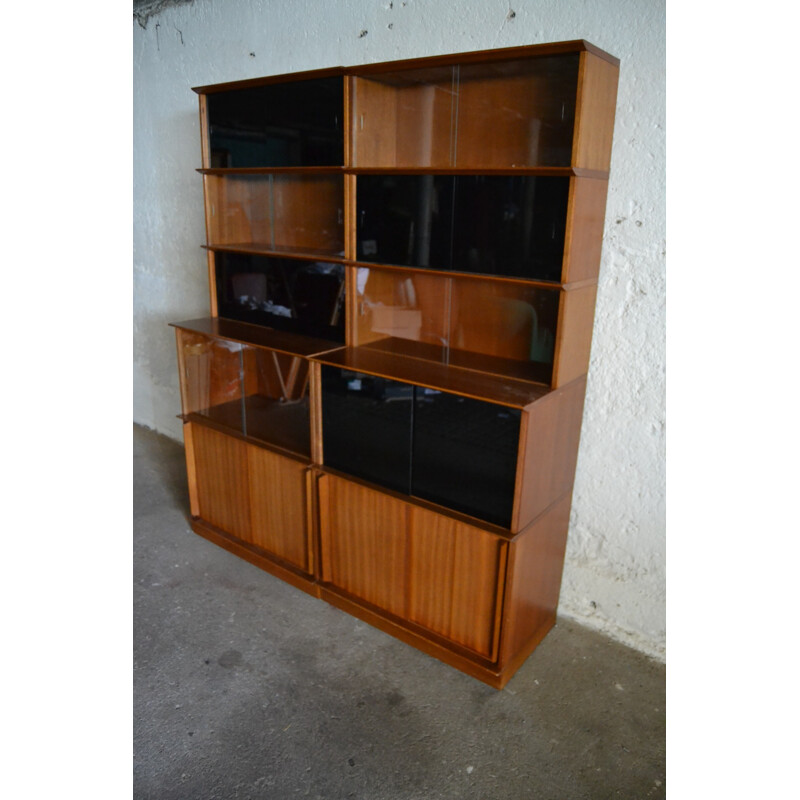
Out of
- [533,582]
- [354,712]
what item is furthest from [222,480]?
[533,582]

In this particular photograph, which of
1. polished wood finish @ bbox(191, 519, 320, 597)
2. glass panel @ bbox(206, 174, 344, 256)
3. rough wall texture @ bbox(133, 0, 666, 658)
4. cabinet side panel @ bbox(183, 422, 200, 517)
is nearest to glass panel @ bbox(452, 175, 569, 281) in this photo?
rough wall texture @ bbox(133, 0, 666, 658)

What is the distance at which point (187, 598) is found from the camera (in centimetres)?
293

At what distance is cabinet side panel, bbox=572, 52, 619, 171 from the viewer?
201 cm

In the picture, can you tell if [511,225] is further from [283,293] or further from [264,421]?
A: [264,421]

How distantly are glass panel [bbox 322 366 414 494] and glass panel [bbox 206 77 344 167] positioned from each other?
2.99 feet

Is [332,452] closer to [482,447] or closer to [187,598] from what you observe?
[482,447]

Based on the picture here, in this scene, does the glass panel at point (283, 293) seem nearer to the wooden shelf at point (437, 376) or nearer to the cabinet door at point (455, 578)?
the wooden shelf at point (437, 376)

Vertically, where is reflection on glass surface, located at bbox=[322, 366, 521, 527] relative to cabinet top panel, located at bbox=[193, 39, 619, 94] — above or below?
below

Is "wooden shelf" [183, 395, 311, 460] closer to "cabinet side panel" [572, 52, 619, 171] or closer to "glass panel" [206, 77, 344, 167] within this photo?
"glass panel" [206, 77, 344, 167]

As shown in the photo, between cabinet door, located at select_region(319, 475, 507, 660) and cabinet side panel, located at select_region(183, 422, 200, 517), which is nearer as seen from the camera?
cabinet door, located at select_region(319, 475, 507, 660)

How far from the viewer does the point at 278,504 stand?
3.02 m

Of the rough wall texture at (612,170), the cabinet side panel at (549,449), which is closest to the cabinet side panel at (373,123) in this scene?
the rough wall texture at (612,170)

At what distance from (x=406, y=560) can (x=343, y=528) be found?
0.34 meters

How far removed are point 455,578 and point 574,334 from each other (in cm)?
102
